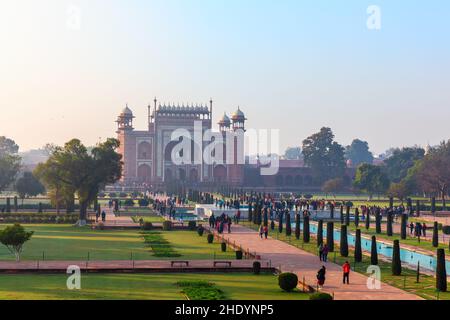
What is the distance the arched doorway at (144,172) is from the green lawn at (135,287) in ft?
251

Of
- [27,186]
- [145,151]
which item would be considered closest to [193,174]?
[145,151]

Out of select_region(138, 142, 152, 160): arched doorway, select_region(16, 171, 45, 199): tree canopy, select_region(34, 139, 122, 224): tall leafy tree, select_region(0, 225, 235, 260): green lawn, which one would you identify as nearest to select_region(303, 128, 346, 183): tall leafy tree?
select_region(138, 142, 152, 160): arched doorway

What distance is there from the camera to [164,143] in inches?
3839

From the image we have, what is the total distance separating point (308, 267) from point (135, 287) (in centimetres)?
693

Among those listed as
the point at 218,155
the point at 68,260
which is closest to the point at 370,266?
the point at 68,260

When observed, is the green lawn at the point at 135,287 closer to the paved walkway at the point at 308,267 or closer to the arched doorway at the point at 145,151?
the paved walkway at the point at 308,267

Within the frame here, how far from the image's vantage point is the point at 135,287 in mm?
20125

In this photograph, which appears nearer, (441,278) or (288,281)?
(288,281)

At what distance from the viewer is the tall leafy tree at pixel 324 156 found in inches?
3910

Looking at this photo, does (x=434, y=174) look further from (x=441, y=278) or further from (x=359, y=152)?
(x=359, y=152)

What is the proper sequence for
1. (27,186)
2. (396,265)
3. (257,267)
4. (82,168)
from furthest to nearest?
(27,186) < (82,168) < (396,265) < (257,267)

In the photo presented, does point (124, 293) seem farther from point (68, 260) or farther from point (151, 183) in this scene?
point (151, 183)

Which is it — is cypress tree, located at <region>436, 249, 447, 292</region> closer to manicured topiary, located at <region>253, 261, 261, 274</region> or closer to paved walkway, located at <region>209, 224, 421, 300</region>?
paved walkway, located at <region>209, 224, 421, 300</region>

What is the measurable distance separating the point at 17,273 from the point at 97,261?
11.2 feet
